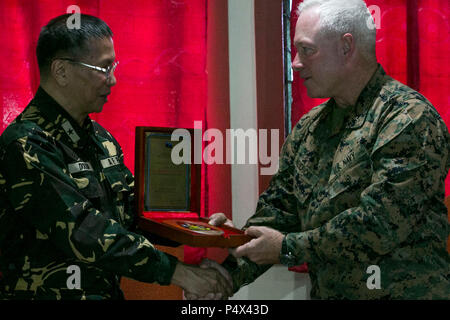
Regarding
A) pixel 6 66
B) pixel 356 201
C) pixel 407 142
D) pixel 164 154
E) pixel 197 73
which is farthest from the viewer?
pixel 197 73

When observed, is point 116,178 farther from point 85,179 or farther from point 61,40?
point 61,40

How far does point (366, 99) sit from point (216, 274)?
0.71 metres

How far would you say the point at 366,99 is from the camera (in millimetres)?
1387

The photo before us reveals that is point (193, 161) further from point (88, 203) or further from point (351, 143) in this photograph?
point (351, 143)

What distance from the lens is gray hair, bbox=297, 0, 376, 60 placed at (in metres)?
1.38

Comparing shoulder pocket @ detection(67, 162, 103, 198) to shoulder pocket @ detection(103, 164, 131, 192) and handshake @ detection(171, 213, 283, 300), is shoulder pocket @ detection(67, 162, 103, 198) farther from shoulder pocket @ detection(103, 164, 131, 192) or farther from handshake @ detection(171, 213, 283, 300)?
handshake @ detection(171, 213, 283, 300)

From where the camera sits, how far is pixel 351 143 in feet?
4.44

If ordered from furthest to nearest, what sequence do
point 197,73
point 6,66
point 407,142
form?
1. point 197,73
2. point 6,66
3. point 407,142

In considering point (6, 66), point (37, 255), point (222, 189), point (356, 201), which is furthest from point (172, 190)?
point (6, 66)

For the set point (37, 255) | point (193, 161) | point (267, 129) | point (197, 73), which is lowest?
point (37, 255)

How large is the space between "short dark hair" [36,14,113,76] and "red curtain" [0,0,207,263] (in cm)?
69

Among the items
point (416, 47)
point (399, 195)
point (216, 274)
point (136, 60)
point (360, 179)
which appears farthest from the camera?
point (416, 47)

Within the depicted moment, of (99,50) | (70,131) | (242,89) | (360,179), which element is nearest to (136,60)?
(242,89)

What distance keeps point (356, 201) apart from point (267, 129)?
905 mm
